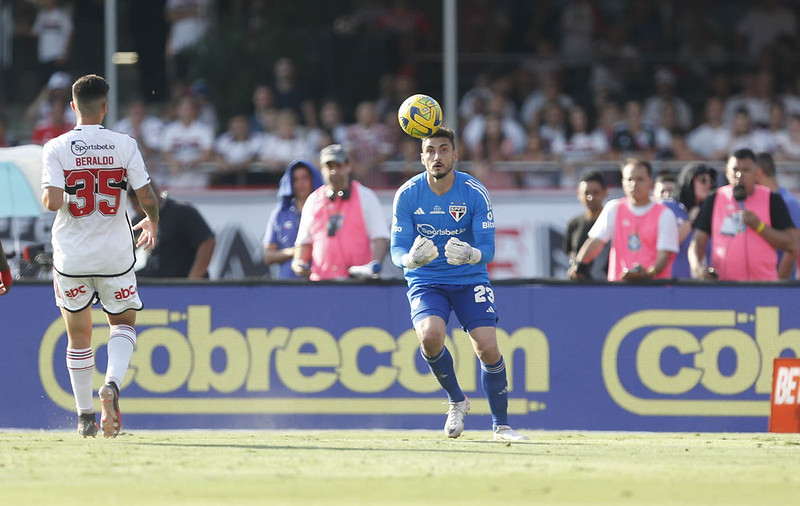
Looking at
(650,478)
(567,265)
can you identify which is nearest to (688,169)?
(567,265)

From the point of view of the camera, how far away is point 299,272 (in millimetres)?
11734

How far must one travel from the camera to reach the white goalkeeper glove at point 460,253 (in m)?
8.80

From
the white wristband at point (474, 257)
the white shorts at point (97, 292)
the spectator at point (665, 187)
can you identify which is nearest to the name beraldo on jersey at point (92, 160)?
the white shorts at point (97, 292)

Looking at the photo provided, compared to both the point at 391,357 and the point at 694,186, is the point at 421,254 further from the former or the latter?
the point at 694,186

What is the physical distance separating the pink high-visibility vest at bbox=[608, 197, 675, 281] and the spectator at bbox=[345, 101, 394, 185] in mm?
5284

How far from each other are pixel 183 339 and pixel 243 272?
182 inches

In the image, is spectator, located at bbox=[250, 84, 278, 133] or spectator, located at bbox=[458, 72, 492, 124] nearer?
spectator, located at bbox=[250, 84, 278, 133]

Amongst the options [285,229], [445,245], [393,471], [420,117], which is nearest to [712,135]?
[285,229]

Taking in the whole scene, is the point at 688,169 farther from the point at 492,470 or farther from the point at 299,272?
the point at 492,470

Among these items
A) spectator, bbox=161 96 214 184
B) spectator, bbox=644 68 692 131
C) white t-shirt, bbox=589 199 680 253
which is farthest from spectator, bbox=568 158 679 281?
spectator, bbox=161 96 214 184

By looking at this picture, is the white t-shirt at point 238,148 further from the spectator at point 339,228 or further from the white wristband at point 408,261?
the white wristband at point 408,261

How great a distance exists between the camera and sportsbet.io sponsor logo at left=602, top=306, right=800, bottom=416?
426 inches

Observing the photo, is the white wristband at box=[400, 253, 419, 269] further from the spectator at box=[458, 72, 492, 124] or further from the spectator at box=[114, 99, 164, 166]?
the spectator at box=[458, 72, 492, 124]

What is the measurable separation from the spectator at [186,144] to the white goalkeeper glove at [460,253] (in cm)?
816
